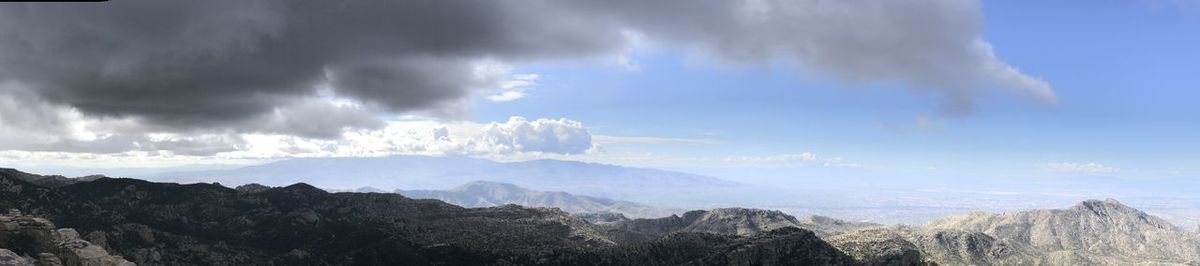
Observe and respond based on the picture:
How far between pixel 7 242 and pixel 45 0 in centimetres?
11873

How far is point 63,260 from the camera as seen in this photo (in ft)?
374

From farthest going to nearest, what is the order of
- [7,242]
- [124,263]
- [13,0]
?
[124,263]
[7,242]
[13,0]

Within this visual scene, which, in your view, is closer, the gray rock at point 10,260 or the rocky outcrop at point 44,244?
the gray rock at point 10,260

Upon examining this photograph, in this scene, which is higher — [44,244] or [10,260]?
[10,260]

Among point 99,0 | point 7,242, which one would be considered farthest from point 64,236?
point 99,0

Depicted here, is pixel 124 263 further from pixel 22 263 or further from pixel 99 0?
pixel 99 0

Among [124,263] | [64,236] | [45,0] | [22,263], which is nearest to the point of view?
[45,0]

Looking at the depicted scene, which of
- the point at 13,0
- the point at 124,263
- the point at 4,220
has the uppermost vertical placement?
the point at 13,0

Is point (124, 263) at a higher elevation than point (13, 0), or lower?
lower

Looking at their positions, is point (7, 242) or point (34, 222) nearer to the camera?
point (7, 242)

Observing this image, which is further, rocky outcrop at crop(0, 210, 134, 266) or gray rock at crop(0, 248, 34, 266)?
rocky outcrop at crop(0, 210, 134, 266)

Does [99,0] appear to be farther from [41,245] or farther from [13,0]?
[41,245]

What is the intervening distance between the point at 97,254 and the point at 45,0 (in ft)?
406

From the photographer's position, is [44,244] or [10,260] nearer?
[10,260]
